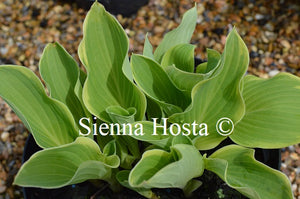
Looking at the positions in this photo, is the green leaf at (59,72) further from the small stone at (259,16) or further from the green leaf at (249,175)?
the small stone at (259,16)

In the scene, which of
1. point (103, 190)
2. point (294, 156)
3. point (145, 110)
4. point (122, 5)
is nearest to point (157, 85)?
point (145, 110)

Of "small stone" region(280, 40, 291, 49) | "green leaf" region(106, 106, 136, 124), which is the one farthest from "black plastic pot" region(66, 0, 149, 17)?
"green leaf" region(106, 106, 136, 124)

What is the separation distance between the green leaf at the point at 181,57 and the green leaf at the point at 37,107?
0.25 metres

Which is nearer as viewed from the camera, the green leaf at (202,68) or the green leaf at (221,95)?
the green leaf at (221,95)

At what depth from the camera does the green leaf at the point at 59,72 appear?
891 millimetres

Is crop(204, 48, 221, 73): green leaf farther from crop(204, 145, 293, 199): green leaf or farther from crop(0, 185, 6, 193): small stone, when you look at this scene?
crop(0, 185, 6, 193): small stone

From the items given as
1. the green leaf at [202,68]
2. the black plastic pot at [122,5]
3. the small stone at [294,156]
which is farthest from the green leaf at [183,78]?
the black plastic pot at [122,5]

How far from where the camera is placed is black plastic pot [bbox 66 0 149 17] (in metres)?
1.63

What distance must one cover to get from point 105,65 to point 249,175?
1.23 feet

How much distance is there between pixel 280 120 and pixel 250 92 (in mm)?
91

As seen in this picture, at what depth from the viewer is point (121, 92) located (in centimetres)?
91

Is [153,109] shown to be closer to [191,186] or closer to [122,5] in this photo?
[191,186]

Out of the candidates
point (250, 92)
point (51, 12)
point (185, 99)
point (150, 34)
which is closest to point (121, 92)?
point (185, 99)

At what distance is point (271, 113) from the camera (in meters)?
0.86
